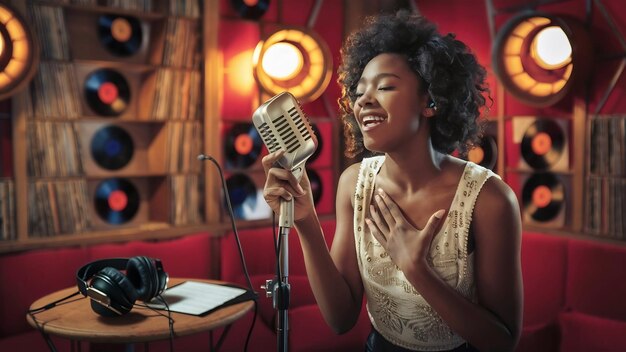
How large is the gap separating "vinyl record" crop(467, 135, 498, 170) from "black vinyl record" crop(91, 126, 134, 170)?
209 cm

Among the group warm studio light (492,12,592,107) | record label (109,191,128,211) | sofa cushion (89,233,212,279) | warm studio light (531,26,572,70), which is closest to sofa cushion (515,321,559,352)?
warm studio light (492,12,592,107)

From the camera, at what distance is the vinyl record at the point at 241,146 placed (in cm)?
400

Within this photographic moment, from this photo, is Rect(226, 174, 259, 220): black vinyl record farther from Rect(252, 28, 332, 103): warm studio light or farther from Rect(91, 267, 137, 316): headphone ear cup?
Rect(91, 267, 137, 316): headphone ear cup

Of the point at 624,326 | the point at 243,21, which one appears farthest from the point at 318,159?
the point at 624,326

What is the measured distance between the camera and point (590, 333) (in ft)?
8.91

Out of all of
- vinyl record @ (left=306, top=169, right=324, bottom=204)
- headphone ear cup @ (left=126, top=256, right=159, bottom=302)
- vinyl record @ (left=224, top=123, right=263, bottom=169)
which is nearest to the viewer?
headphone ear cup @ (left=126, top=256, right=159, bottom=302)

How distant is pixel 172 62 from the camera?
A: 12.3 feet

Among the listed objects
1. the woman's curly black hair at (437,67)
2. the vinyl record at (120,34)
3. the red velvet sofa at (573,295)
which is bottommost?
the red velvet sofa at (573,295)

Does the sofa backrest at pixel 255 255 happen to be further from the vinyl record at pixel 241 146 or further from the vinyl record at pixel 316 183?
the vinyl record at pixel 316 183

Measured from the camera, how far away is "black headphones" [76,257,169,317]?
1867 millimetres

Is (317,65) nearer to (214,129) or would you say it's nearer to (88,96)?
(214,129)

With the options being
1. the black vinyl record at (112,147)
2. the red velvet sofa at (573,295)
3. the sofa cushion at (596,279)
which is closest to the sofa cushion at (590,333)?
the red velvet sofa at (573,295)

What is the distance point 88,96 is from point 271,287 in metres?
2.67

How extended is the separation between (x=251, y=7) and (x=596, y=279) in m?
2.62
